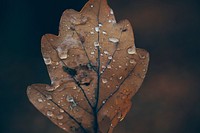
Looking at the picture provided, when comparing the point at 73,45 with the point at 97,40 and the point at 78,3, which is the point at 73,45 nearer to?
the point at 97,40

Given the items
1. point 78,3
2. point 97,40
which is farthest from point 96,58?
point 78,3

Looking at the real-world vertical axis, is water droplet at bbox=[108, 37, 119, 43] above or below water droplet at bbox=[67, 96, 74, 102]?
above

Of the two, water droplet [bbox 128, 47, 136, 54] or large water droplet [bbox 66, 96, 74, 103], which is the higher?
water droplet [bbox 128, 47, 136, 54]

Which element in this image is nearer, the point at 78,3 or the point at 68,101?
the point at 68,101

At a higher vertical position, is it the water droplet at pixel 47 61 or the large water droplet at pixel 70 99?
the water droplet at pixel 47 61

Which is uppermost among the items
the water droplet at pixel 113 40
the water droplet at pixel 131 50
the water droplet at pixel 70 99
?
the water droplet at pixel 113 40

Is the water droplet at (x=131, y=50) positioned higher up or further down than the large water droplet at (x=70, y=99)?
higher up

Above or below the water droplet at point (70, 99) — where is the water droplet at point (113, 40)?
above

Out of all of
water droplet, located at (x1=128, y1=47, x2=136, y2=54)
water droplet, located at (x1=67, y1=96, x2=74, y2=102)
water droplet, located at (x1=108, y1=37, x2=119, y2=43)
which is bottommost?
water droplet, located at (x1=67, y1=96, x2=74, y2=102)
